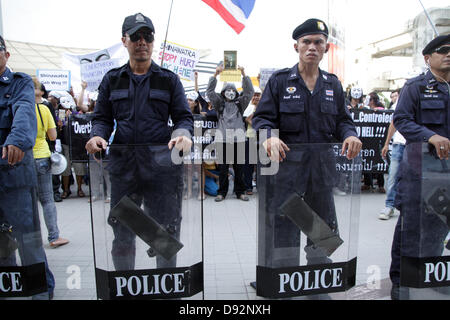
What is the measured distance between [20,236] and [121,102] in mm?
1147

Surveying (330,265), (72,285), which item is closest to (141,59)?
(330,265)

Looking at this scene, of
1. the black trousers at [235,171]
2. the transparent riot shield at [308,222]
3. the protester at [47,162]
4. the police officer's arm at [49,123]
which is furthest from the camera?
the black trousers at [235,171]

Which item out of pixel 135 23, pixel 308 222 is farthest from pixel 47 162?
pixel 308 222

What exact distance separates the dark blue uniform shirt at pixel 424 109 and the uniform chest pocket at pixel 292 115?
86cm

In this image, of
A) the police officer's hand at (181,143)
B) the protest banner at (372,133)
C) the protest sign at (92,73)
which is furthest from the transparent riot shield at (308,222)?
the protest sign at (92,73)

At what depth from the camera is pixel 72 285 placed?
3.11 metres

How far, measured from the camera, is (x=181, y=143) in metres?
2.08

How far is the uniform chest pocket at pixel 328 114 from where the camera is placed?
252 cm

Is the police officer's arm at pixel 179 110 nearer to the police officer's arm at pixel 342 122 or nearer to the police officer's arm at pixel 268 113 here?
the police officer's arm at pixel 268 113

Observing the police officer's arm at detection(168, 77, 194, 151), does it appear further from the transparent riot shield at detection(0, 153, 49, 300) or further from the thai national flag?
the thai national flag

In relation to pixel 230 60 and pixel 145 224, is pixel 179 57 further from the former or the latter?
pixel 145 224

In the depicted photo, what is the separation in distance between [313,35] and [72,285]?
2918 mm

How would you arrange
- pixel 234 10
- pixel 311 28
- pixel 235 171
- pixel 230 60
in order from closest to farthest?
pixel 311 28
pixel 234 10
pixel 230 60
pixel 235 171

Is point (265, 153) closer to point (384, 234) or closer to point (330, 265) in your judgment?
point (330, 265)
